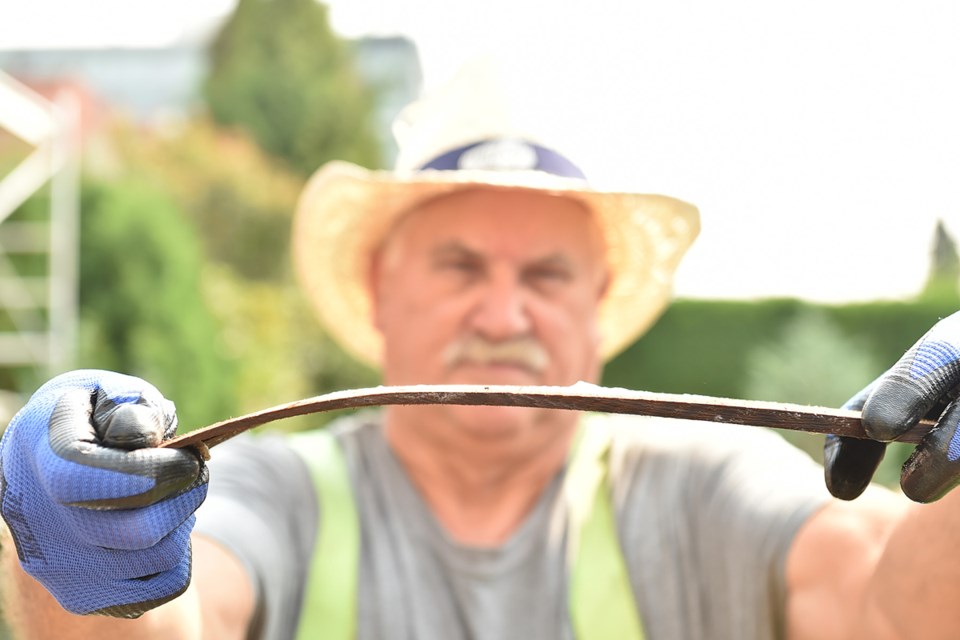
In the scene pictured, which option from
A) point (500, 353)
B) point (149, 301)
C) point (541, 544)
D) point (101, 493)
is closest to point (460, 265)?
point (500, 353)

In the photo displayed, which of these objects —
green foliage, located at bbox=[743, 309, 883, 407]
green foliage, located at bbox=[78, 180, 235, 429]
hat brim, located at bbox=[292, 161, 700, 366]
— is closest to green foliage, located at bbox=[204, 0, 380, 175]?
green foliage, located at bbox=[78, 180, 235, 429]

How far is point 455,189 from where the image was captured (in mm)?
2645

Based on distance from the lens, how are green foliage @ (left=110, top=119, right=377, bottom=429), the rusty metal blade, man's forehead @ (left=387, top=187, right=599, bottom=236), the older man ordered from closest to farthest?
1. the rusty metal blade
2. the older man
3. man's forehead @ (left=387, top=187, right=599, bottom=236)
4. green foliage @ (left=110, top=119, right=377, bottom=429)

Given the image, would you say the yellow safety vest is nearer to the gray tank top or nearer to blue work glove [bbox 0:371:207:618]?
the gray tank top

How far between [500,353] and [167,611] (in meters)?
1.05

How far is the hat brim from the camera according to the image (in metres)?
2.65

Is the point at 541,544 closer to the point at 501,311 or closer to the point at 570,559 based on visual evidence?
the point at 570,559

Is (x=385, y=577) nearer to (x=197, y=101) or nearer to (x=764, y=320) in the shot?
(x=764, y=320)

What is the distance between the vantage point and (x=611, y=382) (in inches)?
511

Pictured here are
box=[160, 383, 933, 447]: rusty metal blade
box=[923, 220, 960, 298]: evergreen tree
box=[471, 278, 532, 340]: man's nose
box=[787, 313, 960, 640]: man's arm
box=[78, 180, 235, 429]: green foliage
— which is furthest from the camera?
box=[923, 220, 960, 298]: evergreen tree

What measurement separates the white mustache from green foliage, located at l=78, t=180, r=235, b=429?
7.64 m

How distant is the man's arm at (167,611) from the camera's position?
1.62 metres

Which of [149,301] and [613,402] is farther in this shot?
[149,301]

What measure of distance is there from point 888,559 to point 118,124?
1956 centimetres
